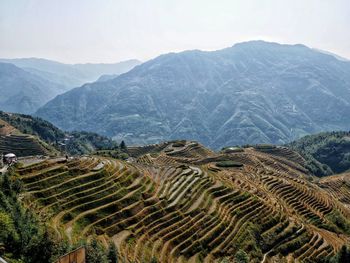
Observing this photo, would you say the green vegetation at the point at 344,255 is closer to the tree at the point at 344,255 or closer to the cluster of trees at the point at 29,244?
the tree at the point at 344,255

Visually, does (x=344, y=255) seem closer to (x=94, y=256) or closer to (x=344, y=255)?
(x=344, y=255)

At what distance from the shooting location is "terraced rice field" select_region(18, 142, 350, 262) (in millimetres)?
41688

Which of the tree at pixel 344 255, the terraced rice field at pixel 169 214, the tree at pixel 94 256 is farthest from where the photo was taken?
the tree at pixel 344 255

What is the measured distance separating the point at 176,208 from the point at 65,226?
634 inches

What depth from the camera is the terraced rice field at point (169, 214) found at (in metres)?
41.7

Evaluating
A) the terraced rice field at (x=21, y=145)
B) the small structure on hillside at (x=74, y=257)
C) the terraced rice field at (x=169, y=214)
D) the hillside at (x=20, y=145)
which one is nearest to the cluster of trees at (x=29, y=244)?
the small structure on hillside at (x=74, y=257)

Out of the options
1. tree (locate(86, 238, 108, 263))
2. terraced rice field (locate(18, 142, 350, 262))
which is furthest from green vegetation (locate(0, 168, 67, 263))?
terraced rice field (locate(18, 142, 350, 262))

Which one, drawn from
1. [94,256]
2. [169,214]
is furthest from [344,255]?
[94,256]

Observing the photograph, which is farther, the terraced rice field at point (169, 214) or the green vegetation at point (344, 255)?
the green vegetation at point (344, 255)

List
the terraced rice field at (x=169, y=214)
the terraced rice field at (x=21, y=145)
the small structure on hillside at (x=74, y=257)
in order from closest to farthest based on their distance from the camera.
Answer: the small structure on hillside at (x=74, y=257) → the terraced rice field at (x=169, y=214) → the terraced rice field at (x=21, y=145)

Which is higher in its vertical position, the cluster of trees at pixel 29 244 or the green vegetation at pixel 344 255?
the cluster of trees at pixel 29 244

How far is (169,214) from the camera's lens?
160ft

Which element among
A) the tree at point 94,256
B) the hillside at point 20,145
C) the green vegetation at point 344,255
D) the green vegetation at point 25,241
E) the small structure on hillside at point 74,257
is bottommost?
the hillside at point 20,145

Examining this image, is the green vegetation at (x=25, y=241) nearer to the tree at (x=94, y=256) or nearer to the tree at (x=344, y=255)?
the tree at (x=94, y=256)
